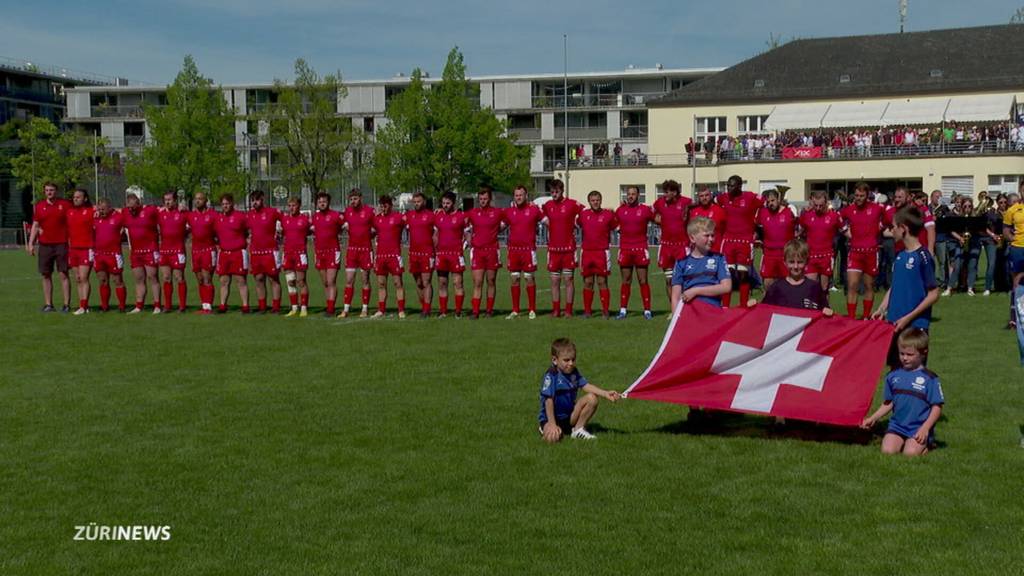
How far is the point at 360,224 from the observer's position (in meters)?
19.2

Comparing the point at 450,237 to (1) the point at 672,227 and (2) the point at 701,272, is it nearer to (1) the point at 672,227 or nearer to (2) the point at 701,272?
(1) the point at 672,227

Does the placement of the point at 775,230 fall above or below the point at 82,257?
above

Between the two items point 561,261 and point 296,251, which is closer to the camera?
point 561,261

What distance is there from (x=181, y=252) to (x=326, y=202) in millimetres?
3136

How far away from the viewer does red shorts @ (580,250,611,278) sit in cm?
1819

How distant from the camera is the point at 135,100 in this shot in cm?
10350

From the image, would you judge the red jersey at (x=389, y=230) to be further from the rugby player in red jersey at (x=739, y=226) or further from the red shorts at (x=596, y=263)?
the rugby player in red jersey at (x=739, y=226)

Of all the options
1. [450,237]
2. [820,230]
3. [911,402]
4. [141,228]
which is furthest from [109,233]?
[911,402]

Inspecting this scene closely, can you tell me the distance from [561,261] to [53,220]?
9555 mm

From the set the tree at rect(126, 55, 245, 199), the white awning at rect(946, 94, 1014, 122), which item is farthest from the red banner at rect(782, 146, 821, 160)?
the tree at rect(126, 55, 245, 199)

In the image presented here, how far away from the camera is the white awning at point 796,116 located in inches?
2447

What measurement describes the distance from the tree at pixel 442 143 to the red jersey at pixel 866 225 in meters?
50.8

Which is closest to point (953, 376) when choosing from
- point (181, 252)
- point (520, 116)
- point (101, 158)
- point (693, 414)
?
point (693, 414)

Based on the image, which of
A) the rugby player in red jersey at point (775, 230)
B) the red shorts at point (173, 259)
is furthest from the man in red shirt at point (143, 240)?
the rugby player in red jersey at point (775, 230)
